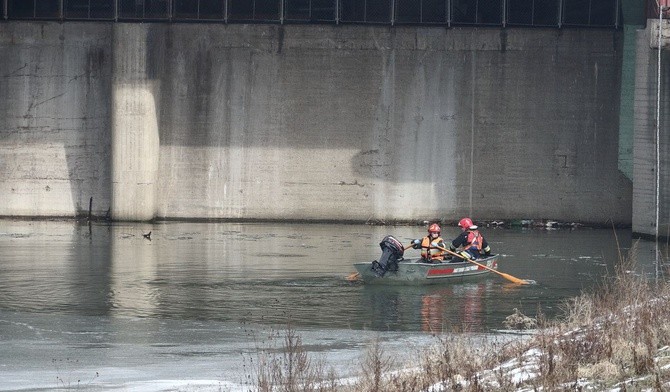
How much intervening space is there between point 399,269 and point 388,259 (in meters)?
0.44

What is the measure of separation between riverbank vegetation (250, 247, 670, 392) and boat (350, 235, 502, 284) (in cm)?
995

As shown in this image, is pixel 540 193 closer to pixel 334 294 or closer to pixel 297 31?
pixel 297 31

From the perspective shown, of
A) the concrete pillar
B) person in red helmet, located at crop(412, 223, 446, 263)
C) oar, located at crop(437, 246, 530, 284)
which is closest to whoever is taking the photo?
person in red helmet, located at crop(412, 223, 446, 263)

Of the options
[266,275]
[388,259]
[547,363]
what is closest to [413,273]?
[388,259]

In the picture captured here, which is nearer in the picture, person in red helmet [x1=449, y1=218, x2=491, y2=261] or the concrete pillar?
person in red helmet [x1=449, y1=218, x2=491, y2=261]

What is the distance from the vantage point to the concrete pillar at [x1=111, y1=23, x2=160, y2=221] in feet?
141

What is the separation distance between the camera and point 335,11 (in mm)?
44281

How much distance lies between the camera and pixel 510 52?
43.9m

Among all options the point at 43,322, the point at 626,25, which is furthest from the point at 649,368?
the point at 626,25

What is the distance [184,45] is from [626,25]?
1473 cm

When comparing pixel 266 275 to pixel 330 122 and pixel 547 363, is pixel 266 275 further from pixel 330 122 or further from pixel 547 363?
pixel 547 363

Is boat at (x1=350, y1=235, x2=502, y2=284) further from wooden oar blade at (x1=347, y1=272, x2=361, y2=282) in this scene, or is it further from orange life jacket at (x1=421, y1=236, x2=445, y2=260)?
orange life jacket at (x1=421, y1=236, x2=445, y2=260)

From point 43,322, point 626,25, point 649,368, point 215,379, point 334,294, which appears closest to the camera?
point 649,368

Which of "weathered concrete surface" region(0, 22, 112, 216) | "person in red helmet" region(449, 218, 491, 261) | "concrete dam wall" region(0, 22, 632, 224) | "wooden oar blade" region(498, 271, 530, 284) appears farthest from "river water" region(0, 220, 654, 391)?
"weathered concrete surface" region(0, 22, 112, 216)
